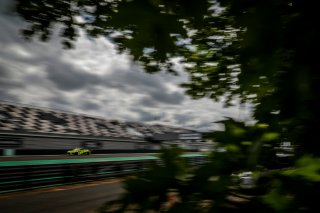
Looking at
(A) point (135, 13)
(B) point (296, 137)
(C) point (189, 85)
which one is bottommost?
(B) point (296, 137)

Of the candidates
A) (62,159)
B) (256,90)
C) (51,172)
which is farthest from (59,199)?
(256,90)

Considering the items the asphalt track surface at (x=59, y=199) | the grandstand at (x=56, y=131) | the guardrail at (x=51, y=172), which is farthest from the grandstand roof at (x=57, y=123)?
the asphalt track surface at (x=59, y=199)

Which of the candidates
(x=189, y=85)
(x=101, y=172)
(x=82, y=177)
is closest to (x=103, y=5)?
(x=189, y=85)

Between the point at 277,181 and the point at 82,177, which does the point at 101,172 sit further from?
the point at 277,181

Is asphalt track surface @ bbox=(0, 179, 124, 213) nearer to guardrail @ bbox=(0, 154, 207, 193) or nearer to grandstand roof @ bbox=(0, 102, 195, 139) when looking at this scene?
guardrail @ bbox=(0, 154, 207, 193)

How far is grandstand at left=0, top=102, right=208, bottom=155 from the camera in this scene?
21.4 meters

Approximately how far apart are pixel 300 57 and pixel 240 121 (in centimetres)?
44

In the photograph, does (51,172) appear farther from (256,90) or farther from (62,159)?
(256,90)

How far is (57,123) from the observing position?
105 ft

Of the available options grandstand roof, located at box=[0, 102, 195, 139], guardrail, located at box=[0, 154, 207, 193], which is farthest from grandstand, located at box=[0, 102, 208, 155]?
guardrail, located at box=[0, 154, 207, 193]

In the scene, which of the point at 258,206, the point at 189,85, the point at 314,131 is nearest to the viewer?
the point at 258,206

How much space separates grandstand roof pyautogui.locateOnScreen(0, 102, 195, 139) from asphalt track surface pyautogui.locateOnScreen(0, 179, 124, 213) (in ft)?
38.2

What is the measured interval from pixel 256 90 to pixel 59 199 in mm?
9799

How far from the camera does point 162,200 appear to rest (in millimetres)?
1307
